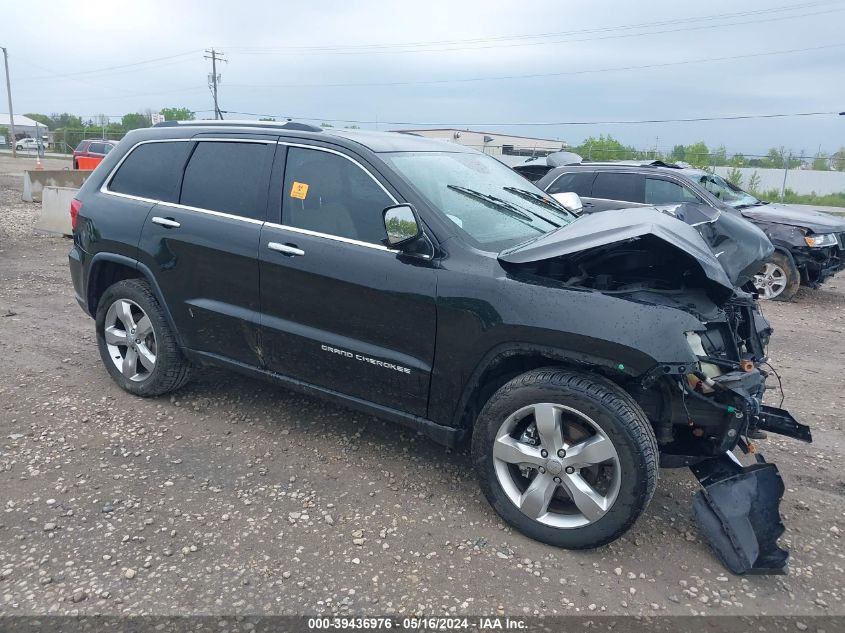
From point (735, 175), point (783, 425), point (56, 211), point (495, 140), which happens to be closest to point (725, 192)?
point (783, 425)

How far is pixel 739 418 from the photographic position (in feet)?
9.66

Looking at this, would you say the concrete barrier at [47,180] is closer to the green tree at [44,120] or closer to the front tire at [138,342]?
the front tire at [138,342]

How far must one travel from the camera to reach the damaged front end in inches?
115

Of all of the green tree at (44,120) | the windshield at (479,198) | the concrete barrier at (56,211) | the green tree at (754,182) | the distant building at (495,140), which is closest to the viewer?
the windshield at (479,198)

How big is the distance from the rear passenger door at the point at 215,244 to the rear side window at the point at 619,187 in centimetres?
614

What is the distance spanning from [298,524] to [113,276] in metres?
2.55

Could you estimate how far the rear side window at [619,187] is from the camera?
28.7 feet

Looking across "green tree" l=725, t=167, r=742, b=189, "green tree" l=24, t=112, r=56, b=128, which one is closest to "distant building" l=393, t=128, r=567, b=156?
"green tree" l=725, t=167, r=742, b=189

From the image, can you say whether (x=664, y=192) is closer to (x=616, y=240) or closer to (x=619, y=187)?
(x=619, y=187)

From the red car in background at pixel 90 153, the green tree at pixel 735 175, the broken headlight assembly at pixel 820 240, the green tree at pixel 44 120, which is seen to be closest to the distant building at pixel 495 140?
the green tree at pixel 735 175

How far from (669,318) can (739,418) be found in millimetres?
600

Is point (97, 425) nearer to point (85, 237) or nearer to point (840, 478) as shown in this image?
point (85, 237)

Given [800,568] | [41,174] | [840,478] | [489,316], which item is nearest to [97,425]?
[489,316]

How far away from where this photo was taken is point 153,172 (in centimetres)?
443
